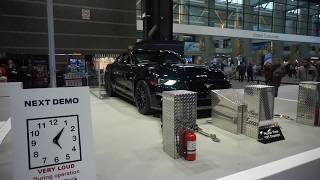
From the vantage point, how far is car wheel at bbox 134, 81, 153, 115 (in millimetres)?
5056

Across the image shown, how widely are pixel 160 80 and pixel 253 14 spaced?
22.6 metres

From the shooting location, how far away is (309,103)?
4.70 metres

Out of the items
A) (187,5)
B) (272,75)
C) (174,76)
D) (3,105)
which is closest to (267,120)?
(174,76)

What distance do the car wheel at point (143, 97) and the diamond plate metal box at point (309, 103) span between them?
2664mm

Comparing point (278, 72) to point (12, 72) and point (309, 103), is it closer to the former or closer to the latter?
point (309, 103)

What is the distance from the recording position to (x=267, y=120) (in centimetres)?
402

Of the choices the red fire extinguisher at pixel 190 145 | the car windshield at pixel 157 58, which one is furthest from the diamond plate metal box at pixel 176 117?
the car windshield at pixel 157 58

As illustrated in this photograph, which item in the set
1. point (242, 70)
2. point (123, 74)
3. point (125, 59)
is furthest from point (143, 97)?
point (242, 70)

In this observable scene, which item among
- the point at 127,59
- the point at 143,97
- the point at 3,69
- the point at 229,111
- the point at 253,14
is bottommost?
the point at 229,111

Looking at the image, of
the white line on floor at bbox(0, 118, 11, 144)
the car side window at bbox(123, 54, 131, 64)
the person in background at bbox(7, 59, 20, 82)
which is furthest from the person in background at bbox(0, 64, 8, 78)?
the white line on floor at bbox(0, 118, 11, 144)

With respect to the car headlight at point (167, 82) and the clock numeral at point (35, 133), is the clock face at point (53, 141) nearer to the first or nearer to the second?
the clock numeral at point (35, 133)

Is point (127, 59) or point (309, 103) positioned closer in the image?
point (309, 103)

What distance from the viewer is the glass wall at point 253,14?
22995mm

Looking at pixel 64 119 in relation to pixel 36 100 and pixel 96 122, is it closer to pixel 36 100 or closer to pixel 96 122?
pixel 36 100
